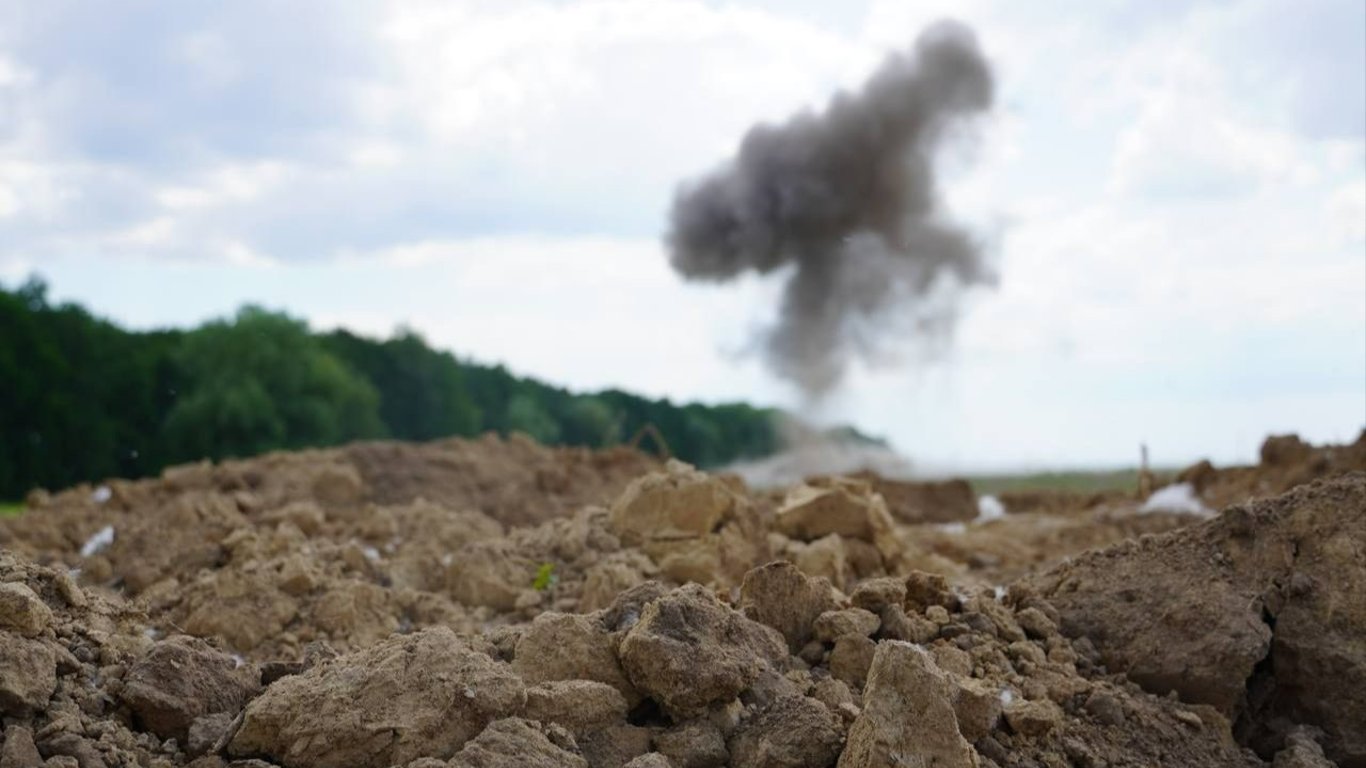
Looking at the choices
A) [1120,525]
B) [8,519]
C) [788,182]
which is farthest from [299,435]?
[1120,525]

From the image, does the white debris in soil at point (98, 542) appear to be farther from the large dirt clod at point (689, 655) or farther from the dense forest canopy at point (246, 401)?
the dense forest canopy at point (246, 401)

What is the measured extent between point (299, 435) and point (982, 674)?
3157 cm

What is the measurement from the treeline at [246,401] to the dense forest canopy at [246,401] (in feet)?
0.12

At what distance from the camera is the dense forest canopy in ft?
96.3

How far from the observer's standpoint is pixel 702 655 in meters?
3.99

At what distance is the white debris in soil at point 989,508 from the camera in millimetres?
20547

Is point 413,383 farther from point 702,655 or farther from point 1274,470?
point 702,655

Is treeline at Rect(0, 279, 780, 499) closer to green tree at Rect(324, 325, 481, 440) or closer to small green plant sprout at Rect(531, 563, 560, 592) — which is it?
green tree at Rect(324, 325, 481, 440)

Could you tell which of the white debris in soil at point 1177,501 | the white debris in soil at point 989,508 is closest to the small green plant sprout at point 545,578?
the white debris in soil at point 1177,501

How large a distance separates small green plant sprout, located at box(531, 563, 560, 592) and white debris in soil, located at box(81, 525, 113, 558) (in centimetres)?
491

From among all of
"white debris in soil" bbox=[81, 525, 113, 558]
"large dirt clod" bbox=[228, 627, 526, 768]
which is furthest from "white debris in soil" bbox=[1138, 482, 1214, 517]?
"large dirt clod" bbox=[228, 627, 526, 768]

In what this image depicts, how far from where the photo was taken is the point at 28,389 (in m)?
29.2

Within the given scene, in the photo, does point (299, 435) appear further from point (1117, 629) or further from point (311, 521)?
point (1117, 629)

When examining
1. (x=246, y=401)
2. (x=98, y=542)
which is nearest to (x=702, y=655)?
(x=98, y=542)
